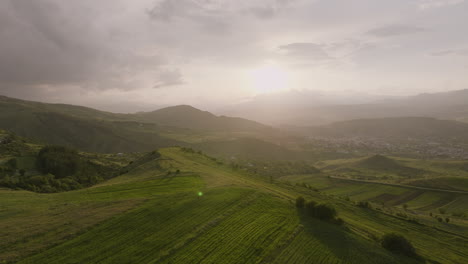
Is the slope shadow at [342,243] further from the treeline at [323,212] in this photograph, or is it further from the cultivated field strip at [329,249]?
the treeline at [323,212]

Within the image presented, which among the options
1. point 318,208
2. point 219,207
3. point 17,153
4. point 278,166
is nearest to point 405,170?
point 278,166

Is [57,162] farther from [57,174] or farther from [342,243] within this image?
[342,243]

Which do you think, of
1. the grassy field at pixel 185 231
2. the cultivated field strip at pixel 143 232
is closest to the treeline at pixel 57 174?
the grassy field at pixel 185 231

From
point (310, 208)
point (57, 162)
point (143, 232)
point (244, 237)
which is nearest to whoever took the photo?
point (143, 232)

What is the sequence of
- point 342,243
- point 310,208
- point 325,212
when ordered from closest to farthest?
1. point 342,243
2. point 325,212
3. point 310,208

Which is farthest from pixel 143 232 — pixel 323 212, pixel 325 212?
pixel 325 212

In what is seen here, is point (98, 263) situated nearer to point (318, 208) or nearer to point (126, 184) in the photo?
point (126, 184)
